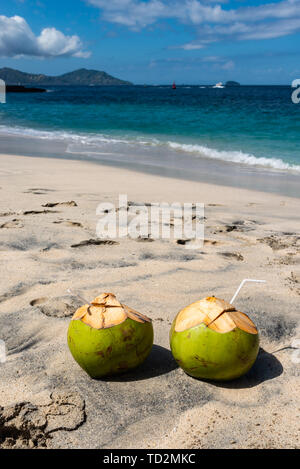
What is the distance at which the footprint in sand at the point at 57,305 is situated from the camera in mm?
2750

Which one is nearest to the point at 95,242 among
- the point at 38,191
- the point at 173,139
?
the point at 38,191

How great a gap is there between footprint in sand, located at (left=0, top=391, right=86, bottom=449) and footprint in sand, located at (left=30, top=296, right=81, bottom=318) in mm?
766

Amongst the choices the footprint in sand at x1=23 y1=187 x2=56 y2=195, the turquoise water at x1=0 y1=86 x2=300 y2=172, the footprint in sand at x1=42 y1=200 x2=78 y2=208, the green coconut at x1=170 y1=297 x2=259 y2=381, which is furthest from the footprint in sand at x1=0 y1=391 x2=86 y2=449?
the turquoise water at x1=0 y1=86 x2=300 y2=172

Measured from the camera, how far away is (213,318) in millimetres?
2023

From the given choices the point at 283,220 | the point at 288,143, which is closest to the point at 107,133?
the point at 288,143

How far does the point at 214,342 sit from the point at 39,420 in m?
0.80

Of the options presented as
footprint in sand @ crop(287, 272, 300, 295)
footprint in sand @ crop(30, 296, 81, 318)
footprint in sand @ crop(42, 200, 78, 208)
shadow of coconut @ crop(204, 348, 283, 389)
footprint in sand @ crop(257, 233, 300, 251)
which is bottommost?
shadow of coconut @ crop(204, 348, 283, 389)

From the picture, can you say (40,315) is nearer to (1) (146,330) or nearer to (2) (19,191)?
(1) (146,330)

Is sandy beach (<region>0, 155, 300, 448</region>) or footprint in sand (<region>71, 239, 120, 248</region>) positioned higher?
footprint in sand (<region>71, 239, 120, 248</region>)

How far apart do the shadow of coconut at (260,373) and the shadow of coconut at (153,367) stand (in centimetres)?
24

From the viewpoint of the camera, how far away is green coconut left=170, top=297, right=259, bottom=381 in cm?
199

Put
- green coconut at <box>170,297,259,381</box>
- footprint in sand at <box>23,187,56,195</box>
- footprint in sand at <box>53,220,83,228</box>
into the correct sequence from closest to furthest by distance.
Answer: green coconut at <box>170,297,259,381</box>, footprint in sand at <box>53,220,83,228</box>, footprint in sand at <box>23,187,56,195</box>
